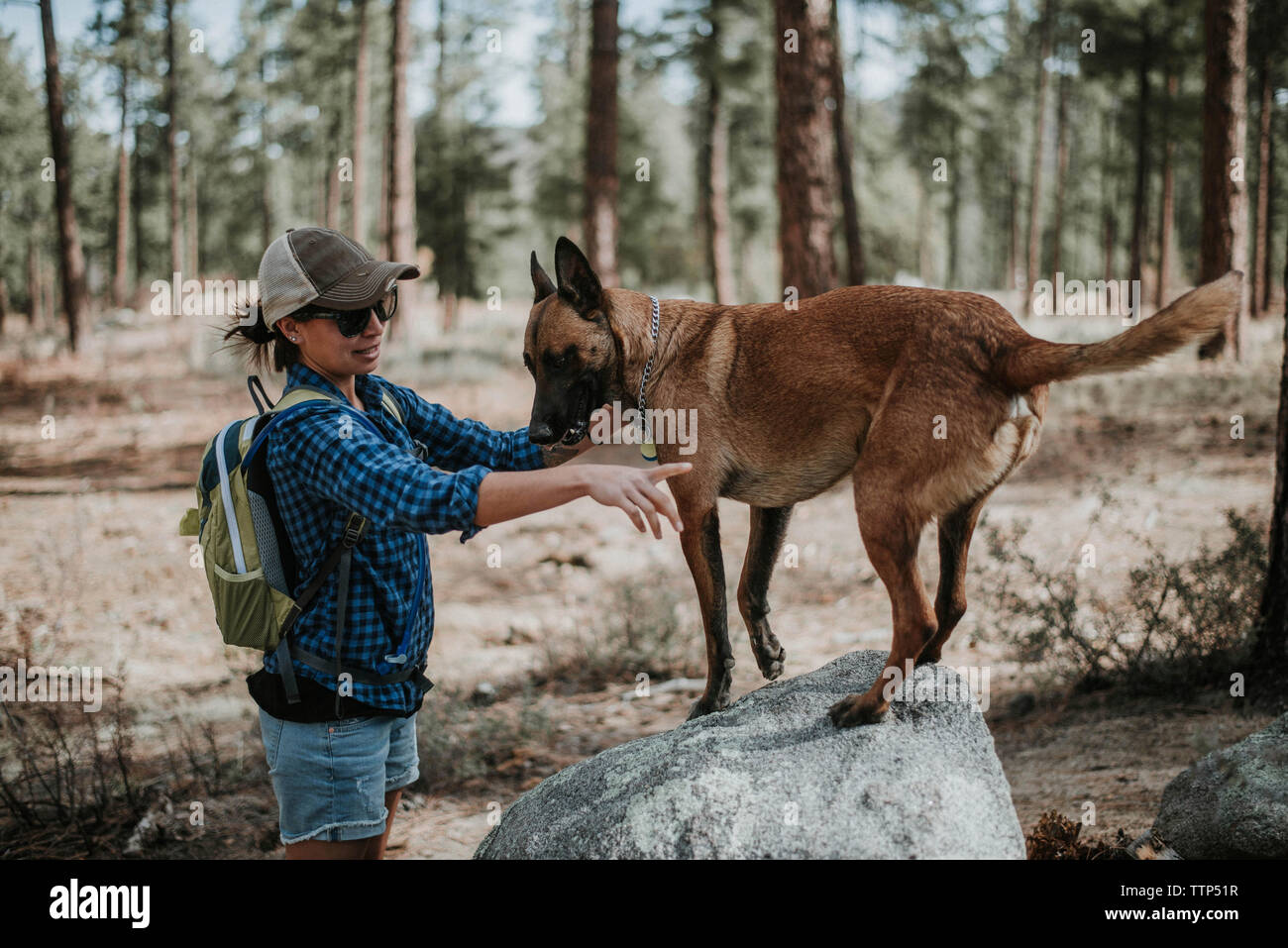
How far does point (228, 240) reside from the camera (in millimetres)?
52969

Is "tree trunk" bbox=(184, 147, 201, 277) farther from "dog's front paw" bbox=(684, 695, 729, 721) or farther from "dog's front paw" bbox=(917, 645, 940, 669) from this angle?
"dog's front paw" bbox=(917, 645, 940, 669)

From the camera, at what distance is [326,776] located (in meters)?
2.94

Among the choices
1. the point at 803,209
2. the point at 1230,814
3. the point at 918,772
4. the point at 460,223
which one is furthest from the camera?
the point at 460,223

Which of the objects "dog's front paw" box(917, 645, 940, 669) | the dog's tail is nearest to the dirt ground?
"dog's front paw" box(917, 645, 940, 669)

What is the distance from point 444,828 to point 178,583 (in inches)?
220

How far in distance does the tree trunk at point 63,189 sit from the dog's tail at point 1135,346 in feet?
57.0

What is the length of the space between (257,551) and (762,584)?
7.38ft

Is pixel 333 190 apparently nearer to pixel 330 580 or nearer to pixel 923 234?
pixel 923 234

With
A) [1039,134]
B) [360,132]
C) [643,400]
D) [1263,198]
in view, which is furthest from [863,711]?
[1039,134]

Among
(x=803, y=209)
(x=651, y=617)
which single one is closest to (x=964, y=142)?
(x=803, y=209)

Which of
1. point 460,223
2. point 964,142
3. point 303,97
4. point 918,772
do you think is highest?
point 303,97

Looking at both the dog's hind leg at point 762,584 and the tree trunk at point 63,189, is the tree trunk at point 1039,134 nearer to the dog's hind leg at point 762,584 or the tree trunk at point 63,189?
the tree trunk at point 63,189
